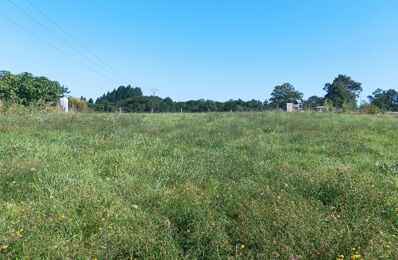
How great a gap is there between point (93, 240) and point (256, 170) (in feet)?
8.83

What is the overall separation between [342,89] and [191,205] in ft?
264

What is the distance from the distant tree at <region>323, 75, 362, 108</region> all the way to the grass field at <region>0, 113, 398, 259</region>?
243ft

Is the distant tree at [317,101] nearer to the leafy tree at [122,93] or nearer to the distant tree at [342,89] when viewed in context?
the distant tree at [342,89]

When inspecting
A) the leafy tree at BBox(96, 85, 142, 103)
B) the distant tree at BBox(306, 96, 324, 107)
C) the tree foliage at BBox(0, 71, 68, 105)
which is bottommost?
the tree foliage at BBox(0, 71, 68, 105)

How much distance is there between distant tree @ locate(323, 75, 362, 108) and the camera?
67312 millimetres

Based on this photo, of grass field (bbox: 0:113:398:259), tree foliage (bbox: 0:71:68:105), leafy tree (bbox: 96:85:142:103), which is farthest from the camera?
leafy tree (bbox: 96:85:142:103)

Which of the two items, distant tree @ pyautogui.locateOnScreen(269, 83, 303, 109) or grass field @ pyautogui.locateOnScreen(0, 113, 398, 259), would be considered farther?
distant tree @ pyautogui.locateOnScreen(269, 83, 303, 109)

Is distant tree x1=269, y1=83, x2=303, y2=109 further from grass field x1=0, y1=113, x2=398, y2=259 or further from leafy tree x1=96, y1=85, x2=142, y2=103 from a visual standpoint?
grass field x1=0, y1=113, x2=398, y2=259

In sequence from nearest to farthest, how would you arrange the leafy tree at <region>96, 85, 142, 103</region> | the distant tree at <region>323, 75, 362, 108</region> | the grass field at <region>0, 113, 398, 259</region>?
1. the grass field at <region>0, 113, 398, 259</region>
2. the distant tree at <region>323, 75, 362, 108</region>
3. the leafy tree at <region>96, 85, 142, 103</region>

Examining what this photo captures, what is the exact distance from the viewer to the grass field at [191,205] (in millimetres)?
1935

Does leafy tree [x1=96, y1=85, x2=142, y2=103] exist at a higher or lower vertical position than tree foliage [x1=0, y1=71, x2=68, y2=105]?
higher

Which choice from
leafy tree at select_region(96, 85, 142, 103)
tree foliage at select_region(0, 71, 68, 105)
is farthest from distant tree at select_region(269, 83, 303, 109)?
tree foliage at select_region(0, 71, 68, 105)

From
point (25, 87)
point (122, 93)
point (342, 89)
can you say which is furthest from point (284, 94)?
point (25, 87)

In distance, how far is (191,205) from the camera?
258cm
